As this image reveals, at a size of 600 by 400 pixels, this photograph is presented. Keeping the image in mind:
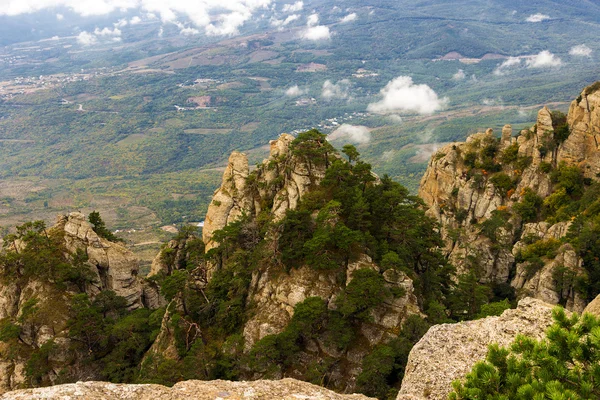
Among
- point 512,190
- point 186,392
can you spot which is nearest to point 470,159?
point 512,190

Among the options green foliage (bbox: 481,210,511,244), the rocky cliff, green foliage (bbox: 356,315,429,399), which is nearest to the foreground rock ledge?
A: green foliage (bbox: 356,315,429,399)

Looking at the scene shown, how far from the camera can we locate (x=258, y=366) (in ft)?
107

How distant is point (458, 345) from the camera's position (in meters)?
21.6

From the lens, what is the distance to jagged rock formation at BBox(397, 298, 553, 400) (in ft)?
64.3

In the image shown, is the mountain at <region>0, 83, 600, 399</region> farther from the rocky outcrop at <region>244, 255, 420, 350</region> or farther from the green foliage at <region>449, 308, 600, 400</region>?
the green foliage at <region>449, 308, 600, 400</region>

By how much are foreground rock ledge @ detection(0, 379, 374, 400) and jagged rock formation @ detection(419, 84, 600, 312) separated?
129 feet

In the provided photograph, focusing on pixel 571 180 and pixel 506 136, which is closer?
pixel 571 180

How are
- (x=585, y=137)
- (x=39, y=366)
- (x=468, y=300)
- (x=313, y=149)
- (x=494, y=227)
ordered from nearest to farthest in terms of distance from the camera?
(x=39, y=366) < (x=468, y=300) < (x=313, y=149) < (x=494, y=227) < (x=585, y=137)

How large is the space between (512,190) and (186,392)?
2471 inches

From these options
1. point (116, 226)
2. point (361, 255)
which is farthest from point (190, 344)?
point (116, 226)

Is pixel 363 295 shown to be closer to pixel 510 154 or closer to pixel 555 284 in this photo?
pixel 555 284

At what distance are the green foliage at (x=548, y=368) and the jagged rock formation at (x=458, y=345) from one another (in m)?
4.64

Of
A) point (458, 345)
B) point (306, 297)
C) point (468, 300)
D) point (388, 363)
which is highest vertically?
point (458, 345)

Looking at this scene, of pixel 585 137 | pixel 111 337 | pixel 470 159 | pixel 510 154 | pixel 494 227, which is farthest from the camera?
pixel 470 159
